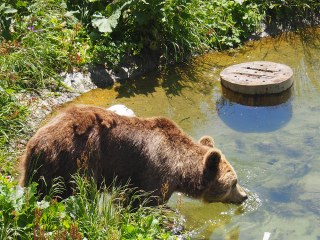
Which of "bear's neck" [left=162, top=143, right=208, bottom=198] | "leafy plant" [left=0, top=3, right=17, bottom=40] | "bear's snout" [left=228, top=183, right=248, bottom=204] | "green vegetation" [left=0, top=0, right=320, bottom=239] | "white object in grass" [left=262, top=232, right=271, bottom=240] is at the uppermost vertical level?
"leafy plant" [left=0, top=3, right=17, bottom=40]

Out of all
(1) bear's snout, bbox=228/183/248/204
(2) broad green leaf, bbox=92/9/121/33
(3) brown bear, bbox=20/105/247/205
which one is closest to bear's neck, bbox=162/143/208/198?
(3) brown bear, bbox=20/105/247/205

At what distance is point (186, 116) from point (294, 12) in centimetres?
419

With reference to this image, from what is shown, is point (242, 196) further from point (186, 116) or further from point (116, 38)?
point (116, 38)

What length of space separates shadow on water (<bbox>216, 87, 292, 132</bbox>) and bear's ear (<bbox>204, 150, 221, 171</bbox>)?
6.90 ft

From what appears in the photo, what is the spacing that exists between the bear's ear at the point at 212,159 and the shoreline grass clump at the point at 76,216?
778 mm

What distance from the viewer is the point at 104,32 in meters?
11.0

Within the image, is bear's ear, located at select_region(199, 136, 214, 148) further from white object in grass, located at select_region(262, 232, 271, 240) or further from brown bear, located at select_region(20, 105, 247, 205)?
white object in grass, located at select_region(262, 232, 271, 240)

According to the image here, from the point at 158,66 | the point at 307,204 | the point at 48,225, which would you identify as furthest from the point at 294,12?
the point at 48,225

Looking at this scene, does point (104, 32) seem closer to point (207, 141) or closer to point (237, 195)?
point (207, 141)

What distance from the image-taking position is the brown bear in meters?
6.91

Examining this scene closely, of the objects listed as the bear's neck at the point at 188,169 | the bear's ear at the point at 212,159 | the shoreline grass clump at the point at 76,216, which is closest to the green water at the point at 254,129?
the bear's neck at the point at 188,169

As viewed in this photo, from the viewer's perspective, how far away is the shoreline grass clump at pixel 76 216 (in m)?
6.21

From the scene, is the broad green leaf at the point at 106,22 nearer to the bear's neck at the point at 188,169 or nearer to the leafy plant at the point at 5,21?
the leafy plant at the point at 5,21

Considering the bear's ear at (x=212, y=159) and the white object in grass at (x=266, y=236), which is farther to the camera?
the bear's ear at (x=212, y=159)
